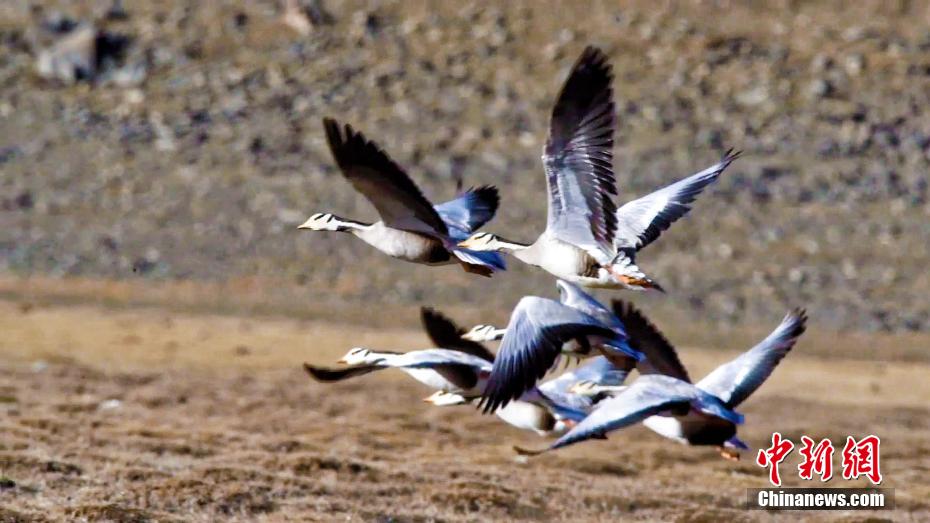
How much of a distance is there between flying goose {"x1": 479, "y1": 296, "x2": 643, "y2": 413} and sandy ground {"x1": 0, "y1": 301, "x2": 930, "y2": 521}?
107 inches

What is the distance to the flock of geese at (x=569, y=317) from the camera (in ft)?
32.5

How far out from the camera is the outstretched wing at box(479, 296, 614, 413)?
9.60 metres

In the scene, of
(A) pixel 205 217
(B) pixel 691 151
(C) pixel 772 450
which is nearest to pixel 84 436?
(C) pixel 772 450

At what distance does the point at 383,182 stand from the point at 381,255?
63.0 ft

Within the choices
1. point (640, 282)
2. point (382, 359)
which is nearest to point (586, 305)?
point (640, 282)

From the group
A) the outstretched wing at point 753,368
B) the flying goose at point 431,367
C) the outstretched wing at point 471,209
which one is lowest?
the flying goose at point 431,367

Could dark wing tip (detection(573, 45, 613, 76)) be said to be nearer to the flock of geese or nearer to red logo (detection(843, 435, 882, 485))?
the flock of geese

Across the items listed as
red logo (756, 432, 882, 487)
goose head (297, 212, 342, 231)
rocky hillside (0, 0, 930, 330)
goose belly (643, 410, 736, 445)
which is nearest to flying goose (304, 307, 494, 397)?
goose head (297, 212, 342, 231)

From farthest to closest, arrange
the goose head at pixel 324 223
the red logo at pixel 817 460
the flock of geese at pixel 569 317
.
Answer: the red logo at pixel 817 460, the goose head at pixel 324 223, the flock of geese at pixel 569 317

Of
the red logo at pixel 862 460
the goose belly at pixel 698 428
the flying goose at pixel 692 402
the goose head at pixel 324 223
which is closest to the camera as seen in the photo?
the flying goose at pixel 692 402

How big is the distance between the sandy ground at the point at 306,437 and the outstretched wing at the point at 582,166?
9.83ft

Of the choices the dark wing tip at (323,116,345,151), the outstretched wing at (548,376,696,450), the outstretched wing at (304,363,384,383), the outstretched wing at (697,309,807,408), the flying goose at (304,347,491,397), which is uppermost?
the dark wing tip at (323,116,345,151)

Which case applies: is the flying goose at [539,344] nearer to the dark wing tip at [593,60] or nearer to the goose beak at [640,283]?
the goose beak at [640,283]

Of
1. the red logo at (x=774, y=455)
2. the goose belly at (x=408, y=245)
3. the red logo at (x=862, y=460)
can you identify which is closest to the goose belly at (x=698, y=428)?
the goose belly at (x=408, y=245)
